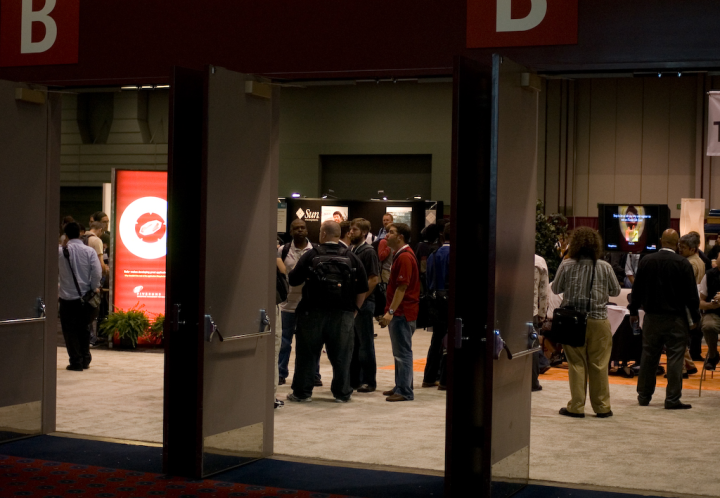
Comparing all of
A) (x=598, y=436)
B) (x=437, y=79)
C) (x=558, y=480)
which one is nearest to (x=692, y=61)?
(x=437, y=79)

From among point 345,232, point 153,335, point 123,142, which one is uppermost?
point 123,142

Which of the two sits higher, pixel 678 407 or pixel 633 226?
pixel 633 226

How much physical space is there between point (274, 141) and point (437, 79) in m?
1.11

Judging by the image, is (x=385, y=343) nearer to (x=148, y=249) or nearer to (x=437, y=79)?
(x=148, y=249)

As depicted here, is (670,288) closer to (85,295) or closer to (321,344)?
(321,344)

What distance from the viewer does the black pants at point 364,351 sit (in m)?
7.83

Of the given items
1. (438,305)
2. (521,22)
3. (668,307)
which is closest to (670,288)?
(668,307)

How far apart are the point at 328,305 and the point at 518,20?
10.6 feet

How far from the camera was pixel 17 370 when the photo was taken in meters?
5.80

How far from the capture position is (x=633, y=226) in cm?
1255

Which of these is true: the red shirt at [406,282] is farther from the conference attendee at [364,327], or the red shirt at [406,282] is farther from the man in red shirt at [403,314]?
the conference attendee at [364,327]

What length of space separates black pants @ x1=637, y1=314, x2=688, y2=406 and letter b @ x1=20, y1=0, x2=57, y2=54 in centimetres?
509

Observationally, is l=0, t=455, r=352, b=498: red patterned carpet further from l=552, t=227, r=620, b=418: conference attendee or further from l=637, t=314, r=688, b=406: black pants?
l=637, t=314, r=688, b=406: black pants

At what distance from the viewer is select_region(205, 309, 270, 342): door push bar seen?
4840 mm
